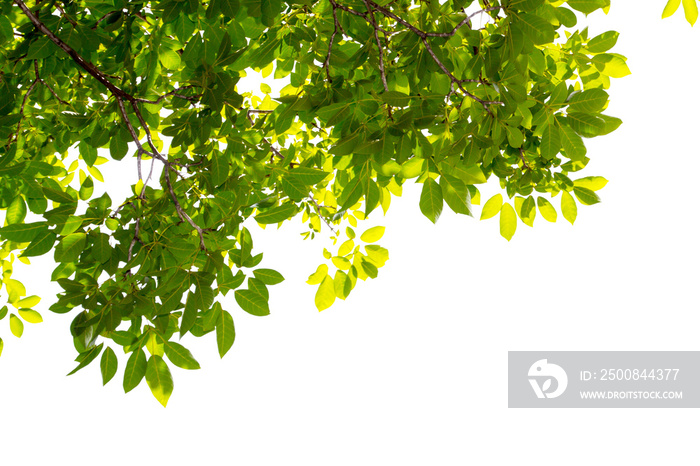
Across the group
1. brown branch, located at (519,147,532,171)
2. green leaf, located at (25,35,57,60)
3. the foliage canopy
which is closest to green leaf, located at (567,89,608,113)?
the foliage canopy

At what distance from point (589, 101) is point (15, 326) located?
Result: 1861mm

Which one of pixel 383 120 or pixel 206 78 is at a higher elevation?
pixel 206 78

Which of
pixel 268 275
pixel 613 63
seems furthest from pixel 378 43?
pixel 613 63

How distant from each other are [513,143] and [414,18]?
57cm

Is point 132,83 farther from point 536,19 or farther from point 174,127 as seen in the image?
point 536,19

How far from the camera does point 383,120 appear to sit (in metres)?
1.28

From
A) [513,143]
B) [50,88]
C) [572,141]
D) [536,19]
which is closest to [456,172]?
[513,143]

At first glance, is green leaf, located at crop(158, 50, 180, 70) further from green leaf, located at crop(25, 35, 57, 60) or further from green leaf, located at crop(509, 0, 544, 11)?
green leaf, located at crop(509, 0, 544, 11)

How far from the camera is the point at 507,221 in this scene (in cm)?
161

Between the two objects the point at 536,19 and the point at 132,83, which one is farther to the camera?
the point at 132,83

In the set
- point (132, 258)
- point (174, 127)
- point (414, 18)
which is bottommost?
point (132, 258)

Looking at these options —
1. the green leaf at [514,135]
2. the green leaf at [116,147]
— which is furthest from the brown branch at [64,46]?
the green leaf at [514,135]

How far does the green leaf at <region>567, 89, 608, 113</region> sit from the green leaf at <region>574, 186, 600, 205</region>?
0.50m

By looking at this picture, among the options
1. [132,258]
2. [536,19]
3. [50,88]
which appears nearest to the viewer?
[536,19]
